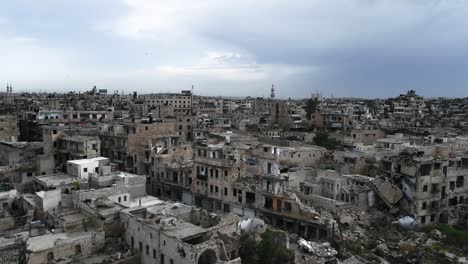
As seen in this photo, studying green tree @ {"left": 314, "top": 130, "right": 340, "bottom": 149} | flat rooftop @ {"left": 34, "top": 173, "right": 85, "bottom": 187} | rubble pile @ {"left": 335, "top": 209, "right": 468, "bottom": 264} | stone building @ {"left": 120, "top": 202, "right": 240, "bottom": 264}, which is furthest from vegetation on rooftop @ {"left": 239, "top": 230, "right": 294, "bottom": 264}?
green tree @ {"left": 314, "top": 130, "right": 340, "bottom": 149}

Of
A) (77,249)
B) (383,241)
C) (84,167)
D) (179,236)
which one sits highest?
(84,167)

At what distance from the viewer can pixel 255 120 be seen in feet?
350

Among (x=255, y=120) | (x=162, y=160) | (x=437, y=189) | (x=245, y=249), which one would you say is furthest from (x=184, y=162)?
(x=255, y=120)

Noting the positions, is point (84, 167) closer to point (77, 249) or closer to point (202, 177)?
point (202, 177)

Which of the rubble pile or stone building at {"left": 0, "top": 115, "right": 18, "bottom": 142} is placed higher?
stone building at {"left": 0, "top": 115, "right": 18, "bottom": 142}

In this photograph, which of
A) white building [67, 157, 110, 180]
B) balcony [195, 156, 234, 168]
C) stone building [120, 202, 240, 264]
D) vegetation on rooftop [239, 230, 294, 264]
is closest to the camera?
stone building [120, 202, 240, 264]

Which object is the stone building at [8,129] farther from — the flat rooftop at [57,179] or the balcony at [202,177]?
the balcony at [202,177]

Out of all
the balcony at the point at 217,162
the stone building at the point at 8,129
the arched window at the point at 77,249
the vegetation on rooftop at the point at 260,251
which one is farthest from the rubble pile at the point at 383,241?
the stone building at the point at 8,129

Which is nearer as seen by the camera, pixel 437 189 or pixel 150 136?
pixel 437 189

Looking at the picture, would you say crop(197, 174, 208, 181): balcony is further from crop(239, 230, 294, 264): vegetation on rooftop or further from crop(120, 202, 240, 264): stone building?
crop(239, 230, 294, 264): vegetation on rooftop

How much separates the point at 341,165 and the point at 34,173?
1394 inches

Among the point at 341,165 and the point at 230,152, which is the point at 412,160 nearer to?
the point at 341,165

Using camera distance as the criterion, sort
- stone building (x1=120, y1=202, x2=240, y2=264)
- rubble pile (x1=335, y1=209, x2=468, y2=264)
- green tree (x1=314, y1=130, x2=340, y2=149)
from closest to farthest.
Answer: stone building (x1=120, y1=202, x2=240, y2=264) < rubble pile (x1=335, y1=209, x2=468, y2=264) < green tree (x1=314, y1=130, x2=340, y2=149)

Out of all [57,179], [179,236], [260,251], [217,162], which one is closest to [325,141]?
[217,162]
